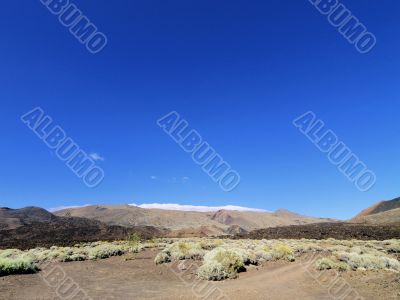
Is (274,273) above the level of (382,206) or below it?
below

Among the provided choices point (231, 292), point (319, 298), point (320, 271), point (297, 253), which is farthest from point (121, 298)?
point (297, 253)

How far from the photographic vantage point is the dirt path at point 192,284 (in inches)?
517

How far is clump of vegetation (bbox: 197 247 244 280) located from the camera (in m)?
16.2

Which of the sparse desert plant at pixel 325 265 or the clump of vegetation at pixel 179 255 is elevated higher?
the sparse desert plant at pixel 325 265

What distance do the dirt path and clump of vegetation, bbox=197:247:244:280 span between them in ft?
1.31

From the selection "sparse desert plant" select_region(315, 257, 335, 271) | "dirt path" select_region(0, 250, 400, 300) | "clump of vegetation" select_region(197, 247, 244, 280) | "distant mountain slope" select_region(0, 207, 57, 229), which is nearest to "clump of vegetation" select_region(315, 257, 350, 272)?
"sparse desert plant" select_region(315, 257, 335, 271)

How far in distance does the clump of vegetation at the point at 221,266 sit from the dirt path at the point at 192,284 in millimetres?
401

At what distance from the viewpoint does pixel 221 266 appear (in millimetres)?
16672

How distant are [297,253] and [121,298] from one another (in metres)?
14.8

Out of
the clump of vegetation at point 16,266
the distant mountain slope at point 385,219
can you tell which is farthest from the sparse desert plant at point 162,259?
the distant mountain slope at point 385,219

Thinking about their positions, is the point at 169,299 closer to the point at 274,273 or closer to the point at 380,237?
the point at 274,273

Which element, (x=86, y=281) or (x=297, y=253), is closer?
(x=86, y=281)

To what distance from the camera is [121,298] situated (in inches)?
515

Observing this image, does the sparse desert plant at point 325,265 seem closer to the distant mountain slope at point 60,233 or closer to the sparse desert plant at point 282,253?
the sparse desert plant at point 282,253
